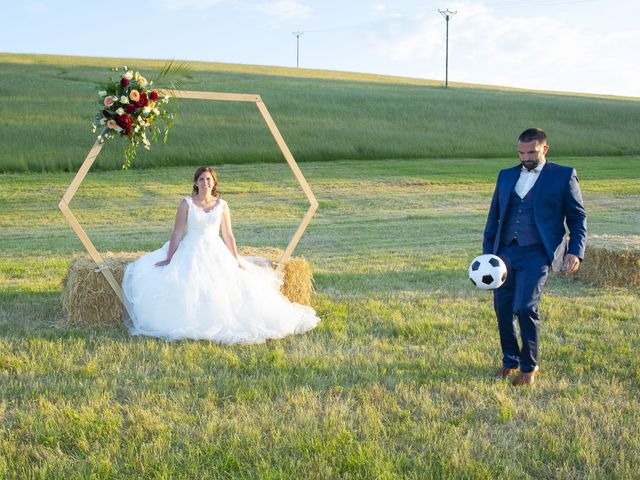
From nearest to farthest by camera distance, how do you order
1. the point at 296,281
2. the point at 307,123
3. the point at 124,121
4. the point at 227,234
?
the point at 124,121 → the point at 227,234 → the point at 296,281 → the point at 307,123

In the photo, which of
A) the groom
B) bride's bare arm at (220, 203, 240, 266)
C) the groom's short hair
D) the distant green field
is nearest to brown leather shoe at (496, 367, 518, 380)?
the groom

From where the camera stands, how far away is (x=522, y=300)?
5699mm

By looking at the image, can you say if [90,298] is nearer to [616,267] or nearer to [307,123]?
[616,267]

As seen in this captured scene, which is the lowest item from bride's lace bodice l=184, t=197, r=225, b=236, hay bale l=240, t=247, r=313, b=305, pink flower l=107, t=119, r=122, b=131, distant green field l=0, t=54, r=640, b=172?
hay bale l=240, t=247, r=313, b=305

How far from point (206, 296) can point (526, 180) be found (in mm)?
3664

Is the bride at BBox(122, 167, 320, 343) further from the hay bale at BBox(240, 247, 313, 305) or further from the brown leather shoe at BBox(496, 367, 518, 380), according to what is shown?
the brown leather shoe at BBox(496, 367, 518, 380)

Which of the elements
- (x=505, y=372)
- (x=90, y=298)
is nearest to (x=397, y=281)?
(x=505, y=372)

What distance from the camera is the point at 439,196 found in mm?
23656

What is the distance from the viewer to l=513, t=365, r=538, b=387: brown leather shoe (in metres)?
5.59

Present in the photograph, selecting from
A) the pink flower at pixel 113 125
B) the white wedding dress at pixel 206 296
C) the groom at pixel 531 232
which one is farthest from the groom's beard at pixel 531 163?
the pink flower at pixel 113 125

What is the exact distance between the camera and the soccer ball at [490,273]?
5.67 meters

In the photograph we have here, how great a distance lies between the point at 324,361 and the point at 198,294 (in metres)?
2.04

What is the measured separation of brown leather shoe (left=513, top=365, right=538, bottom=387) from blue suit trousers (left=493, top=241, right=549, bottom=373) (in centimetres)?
4

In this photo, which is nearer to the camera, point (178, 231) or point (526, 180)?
point (526, 180)
